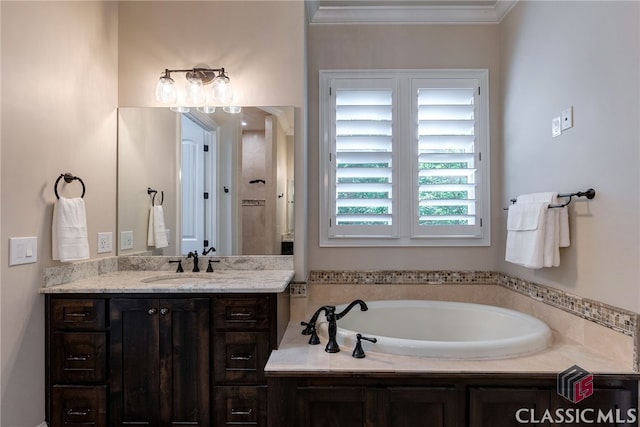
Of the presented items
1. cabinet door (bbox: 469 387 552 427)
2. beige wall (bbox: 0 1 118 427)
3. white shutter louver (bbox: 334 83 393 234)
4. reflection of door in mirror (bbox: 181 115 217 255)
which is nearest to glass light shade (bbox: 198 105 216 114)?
reflection of door in mirror (bbox: 181 115 217 255)

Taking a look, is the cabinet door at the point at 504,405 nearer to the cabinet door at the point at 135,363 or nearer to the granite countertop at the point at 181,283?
the granite countertop at the point at 181,283

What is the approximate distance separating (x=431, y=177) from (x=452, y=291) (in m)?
0.87

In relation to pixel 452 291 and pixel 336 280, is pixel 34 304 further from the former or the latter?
pixel 452 291

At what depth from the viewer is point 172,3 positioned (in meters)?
2.42

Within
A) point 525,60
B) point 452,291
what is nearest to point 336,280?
point 452,291

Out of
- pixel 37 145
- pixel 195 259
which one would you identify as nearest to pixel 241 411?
pixel 195 259

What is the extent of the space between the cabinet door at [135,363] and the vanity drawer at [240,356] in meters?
0.32

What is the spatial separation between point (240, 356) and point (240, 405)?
24 cm

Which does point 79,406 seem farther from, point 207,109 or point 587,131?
point 587,131

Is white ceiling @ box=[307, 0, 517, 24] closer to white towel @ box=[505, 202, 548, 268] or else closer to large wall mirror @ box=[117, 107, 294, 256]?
large wall mirror @ box=[117, 107, 294, 256]

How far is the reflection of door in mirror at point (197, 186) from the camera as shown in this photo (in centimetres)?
244

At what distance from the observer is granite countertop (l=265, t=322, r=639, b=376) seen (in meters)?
1.55

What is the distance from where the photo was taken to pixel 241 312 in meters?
1.81

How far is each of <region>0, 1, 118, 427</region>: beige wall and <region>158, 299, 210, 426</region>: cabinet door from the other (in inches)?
24.3
